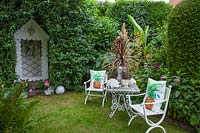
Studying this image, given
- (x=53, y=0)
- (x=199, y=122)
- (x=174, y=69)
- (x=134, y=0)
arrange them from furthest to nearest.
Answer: (x=134, y=0) → (x=53, y=0) → (x=174, y=69) → (x=199, y=122)

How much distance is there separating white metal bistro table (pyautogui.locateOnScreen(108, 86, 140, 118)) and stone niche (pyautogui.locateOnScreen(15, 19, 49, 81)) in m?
2.94

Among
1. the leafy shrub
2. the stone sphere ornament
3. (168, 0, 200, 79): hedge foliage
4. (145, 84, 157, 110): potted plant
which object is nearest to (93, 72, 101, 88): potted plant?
the stone sphere ornament

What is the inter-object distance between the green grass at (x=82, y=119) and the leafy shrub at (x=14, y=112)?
0.63m

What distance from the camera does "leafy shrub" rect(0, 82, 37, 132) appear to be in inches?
102

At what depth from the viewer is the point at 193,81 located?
411 centimetres

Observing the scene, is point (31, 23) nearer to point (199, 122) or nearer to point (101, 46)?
point (101, 46)

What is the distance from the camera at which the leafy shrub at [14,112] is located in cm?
260

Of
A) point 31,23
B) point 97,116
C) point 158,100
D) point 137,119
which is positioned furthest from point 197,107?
point 31,23

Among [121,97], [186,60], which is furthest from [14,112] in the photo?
[186,60]

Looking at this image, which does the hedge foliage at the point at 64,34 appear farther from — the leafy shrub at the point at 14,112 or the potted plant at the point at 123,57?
the leafy shrub at the point at 14,112

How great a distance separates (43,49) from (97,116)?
10.3 ft

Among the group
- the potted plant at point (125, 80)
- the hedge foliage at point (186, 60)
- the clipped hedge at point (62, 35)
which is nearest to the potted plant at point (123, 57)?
the potted plant at point (125, 80)

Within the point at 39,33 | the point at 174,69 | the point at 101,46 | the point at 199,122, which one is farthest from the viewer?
the point at 101,46

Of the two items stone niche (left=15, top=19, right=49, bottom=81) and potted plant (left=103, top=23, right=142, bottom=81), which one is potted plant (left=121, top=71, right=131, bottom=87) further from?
stone niche (left=15, top=19, right=49, bottom=81)
